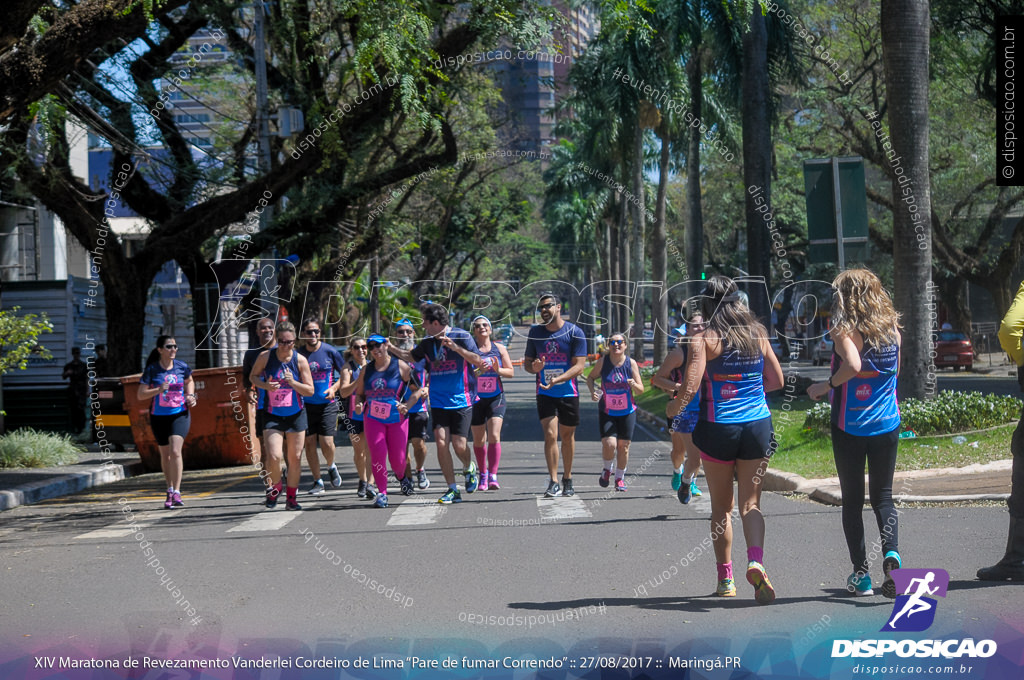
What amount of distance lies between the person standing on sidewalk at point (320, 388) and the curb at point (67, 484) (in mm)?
3879

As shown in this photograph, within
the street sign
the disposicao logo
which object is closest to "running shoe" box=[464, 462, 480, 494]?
the street sign

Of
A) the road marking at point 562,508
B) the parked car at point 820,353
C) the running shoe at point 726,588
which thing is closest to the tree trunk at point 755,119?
the road marking at point 562,508

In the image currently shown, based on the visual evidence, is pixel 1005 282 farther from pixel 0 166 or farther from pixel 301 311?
pixel 0 166

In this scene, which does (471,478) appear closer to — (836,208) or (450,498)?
(450,498)

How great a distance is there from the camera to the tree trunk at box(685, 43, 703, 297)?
101 feet

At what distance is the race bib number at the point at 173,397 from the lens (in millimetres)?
12000

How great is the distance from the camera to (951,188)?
37.8 m

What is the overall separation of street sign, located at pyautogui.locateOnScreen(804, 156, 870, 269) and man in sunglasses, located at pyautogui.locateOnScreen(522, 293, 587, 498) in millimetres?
2916

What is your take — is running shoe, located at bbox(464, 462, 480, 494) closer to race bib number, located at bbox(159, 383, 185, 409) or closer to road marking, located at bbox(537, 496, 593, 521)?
road marking, located at bbox(537, 496, 593, 521)

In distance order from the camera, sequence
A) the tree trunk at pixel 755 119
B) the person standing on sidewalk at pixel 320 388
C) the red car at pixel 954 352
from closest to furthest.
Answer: the person standing on sidewalk at pixel 320 388
the tree trunk at pixel 755 119
the red car at pixel 954 352

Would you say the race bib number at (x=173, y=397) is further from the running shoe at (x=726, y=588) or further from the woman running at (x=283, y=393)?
the running shoe at (x=726, y=588)

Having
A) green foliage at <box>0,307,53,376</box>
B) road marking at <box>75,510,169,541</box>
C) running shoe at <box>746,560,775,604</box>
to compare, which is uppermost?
green foliage at <box>0,307,53,376</box>

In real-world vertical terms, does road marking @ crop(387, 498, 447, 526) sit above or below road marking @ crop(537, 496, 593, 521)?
below

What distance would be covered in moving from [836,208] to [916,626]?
23.4ft
